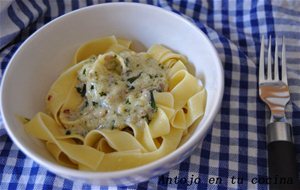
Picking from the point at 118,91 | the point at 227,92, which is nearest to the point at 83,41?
the point at 118,91

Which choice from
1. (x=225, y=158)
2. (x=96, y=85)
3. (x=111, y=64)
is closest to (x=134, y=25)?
(x=111, y=64)

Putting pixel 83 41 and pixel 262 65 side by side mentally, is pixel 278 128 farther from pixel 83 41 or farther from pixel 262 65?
pixel 83 41

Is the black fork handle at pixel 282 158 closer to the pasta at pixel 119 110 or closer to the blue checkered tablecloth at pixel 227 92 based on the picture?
the blue checkered tablecloth at pixel 227 92

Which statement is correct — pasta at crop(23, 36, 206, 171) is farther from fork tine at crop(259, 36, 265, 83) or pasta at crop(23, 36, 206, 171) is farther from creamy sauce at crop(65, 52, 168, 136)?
fork tine at crop(259, 36, 265, 83)

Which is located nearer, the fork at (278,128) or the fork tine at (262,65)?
the fork at (278,128)

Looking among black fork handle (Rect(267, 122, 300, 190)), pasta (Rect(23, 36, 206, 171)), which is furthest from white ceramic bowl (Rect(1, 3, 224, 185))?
black fork handle (Rect(267, 122, 300, 190))

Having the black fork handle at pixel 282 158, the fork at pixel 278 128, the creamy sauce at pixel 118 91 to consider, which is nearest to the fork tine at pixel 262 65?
the fork at pixel 278 128
